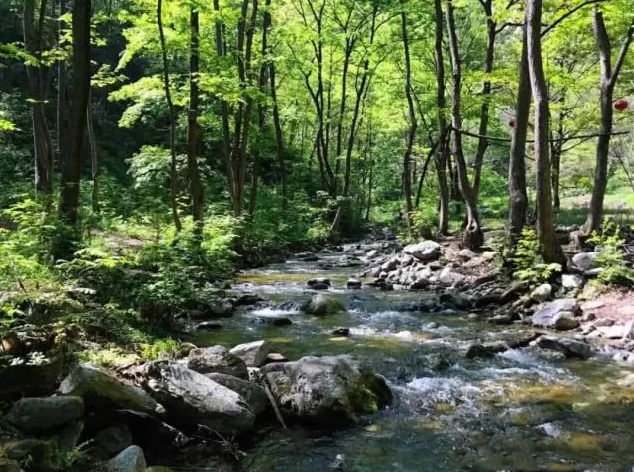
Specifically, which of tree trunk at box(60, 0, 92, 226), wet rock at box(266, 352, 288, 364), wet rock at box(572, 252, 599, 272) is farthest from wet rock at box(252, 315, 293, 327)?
wet rock at box(572, 252, 599, 272)

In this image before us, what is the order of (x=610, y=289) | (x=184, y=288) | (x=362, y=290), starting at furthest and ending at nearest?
(x=362, y=290)
(x=610, y=289)
(x=184, y=288)

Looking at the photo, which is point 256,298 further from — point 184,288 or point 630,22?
point 630,22

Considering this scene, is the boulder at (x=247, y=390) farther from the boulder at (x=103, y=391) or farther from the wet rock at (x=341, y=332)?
the wet rock at (x=341, y=332)

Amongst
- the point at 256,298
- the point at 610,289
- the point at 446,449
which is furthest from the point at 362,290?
the point at 446,449

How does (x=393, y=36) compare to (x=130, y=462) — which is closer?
(x=130, y=462)

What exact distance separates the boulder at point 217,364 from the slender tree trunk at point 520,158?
9.07 metres

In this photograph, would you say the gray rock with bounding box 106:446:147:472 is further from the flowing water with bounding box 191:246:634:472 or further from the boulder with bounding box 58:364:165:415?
the flowing water with bounding box 191:246:634:472

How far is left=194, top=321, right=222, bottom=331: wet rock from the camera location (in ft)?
32.7

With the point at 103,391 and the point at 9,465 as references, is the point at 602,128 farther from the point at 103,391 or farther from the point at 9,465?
the point at 9,465

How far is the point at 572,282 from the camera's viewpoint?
11328 millimetres

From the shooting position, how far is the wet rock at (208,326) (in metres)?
9.97

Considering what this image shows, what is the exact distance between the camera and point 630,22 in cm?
1580

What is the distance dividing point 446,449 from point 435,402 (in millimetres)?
1240

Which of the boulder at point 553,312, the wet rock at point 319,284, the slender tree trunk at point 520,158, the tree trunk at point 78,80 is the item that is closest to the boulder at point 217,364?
the tree trunk at point 78,80
